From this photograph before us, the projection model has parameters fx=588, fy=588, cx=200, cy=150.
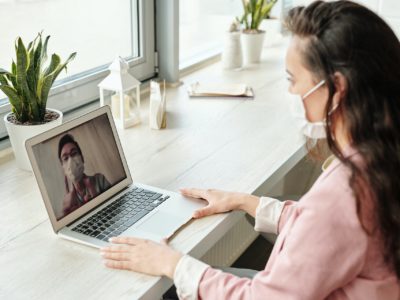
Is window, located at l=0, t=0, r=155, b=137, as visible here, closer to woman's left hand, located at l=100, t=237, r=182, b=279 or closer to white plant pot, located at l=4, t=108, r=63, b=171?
white plant pot, located at l=4, t=108, r=63, b=171

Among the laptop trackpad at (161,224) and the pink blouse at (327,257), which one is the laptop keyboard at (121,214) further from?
the pink blouse at (327,257)

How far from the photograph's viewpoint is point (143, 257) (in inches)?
44.1

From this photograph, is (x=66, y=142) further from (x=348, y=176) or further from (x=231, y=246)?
(x=231, y=246)

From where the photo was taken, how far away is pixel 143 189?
140 centimetres

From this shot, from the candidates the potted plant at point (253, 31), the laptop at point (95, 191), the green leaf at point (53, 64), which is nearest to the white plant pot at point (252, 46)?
the potted plant at point (253, 31)

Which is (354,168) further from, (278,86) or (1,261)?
(278,86)

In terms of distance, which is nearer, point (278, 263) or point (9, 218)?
point (278, 263)

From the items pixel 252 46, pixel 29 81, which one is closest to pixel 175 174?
pixel 29 81

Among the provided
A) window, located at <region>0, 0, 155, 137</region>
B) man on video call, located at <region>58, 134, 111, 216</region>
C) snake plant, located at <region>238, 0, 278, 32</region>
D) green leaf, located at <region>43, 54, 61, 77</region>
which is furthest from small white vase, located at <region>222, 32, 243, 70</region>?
man on video call, located at <region>58, 134, 111, 216</region>

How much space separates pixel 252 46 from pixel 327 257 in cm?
175

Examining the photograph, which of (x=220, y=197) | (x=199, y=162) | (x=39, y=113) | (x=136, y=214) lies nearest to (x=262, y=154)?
(x=199, y=162)

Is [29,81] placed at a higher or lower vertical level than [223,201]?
higher

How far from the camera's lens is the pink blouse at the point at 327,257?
916 mm

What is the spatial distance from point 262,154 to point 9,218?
2.32ft
